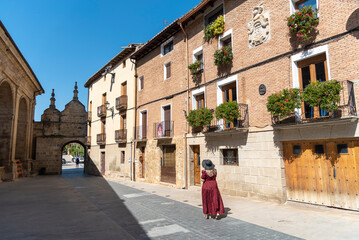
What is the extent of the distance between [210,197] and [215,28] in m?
7.71

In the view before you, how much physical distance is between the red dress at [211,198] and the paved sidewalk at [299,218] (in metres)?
0.68

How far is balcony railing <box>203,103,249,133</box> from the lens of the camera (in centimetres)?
980

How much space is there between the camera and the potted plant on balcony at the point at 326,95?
21.6 feet

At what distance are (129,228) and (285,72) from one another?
6824mm

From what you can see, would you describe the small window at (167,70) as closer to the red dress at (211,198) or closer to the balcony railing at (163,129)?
the balcony railing at (163,129)

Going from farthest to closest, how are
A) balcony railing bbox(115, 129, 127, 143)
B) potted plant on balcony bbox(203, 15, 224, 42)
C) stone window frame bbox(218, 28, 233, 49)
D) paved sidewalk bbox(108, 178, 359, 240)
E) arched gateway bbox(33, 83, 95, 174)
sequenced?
arched gateway bbox(33, 83, 95, 174) → balcony railing bbox(115, 129, 127, 143) → potted plant on balcony bbox(203, 15, 224, 42) → stone window frame bbox(218, 28, 233, 49) → paved sidewalk bbox(108, 178, 359, 240)

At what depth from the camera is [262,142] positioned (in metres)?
9.17

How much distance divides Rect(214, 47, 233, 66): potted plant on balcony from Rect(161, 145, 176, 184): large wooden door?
5655mm

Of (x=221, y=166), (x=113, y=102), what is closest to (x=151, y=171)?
(x=221, y=166)

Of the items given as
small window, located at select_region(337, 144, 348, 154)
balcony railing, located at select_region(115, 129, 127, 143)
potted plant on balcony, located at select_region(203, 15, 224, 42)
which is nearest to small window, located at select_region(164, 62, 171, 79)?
potted plant on balcony, located at select_region(203, 15, 224, 42)

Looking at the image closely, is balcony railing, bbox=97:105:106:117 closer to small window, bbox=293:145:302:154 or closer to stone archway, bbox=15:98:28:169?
stone archway, bbox=15:98:28:169

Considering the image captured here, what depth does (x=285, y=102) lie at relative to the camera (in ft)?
25.2

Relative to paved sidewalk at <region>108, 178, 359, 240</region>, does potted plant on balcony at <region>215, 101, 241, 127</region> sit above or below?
above

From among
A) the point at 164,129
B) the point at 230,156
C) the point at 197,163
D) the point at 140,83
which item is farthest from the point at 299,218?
the point at 140,83
